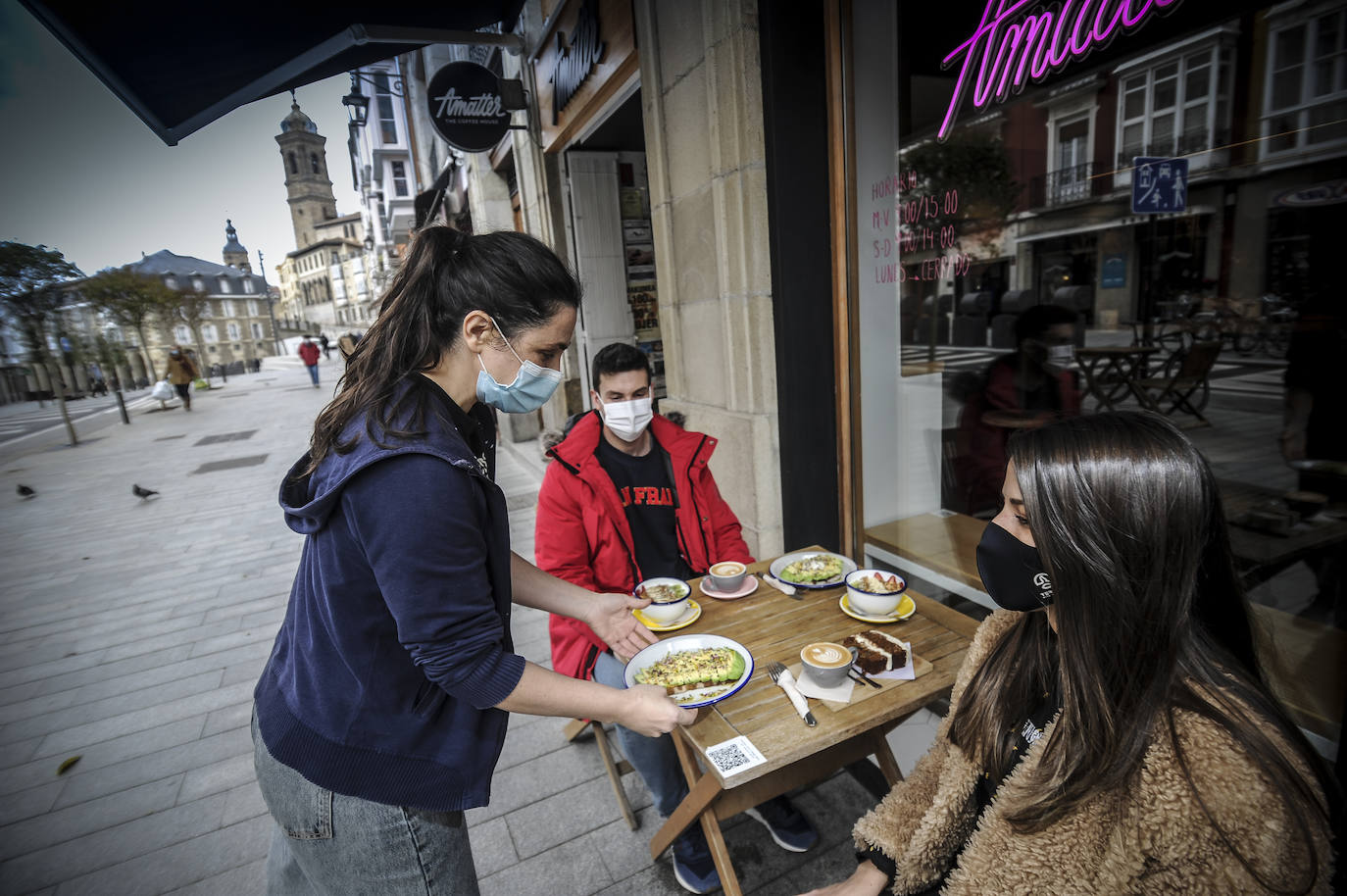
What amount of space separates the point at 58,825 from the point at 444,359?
→ 3508 millimetres

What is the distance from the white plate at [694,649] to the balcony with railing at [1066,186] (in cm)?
220

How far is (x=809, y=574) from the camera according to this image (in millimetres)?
2344

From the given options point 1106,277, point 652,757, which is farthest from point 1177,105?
point 652,757

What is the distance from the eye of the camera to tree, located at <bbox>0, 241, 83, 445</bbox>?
3312 mm

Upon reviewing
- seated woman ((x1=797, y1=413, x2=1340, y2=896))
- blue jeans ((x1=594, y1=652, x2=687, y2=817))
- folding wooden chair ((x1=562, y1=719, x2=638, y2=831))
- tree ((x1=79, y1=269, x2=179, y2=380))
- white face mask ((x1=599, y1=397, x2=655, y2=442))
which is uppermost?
tree ((x1=79, y1=269, x2=179, y2=380))

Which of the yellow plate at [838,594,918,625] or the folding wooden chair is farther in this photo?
the folding wooden chair

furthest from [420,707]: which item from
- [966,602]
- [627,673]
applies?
[966,602]

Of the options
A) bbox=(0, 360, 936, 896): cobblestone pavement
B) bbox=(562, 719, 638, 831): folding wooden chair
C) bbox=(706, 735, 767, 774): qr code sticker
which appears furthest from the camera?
bbox=(562, 719, 638, 831): folding wooden chair

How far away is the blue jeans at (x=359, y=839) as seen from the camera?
1288 millimetres

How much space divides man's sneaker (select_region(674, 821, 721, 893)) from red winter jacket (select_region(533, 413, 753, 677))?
75 cm

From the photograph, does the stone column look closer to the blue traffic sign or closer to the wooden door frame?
the wooden door frame

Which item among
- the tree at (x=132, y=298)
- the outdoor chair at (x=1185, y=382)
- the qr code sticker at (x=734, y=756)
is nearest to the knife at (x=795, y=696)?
the qr code sticker at (x=734, y=756)

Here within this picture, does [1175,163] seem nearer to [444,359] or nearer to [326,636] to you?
[444,359]

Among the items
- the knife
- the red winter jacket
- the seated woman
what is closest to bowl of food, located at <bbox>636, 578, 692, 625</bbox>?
the red winter jacket
